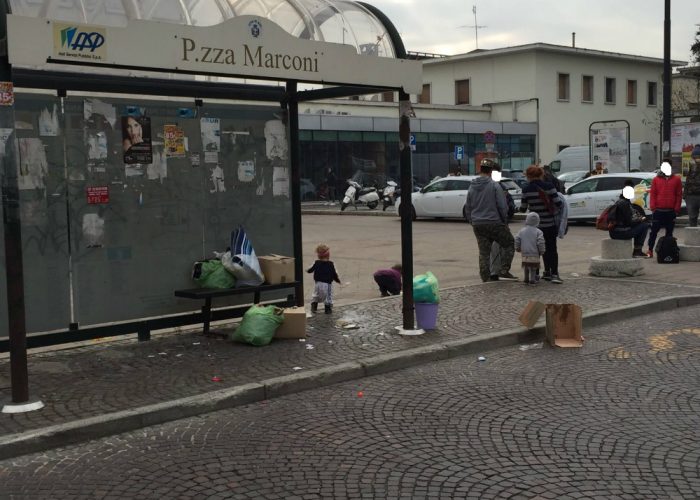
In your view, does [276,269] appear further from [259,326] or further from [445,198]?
[445,198]

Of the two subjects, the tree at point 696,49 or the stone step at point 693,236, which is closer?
the stone step at point 693,236

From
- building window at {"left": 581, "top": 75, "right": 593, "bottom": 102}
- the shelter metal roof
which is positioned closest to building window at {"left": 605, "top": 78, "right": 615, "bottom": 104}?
building window at {"left": 581, "top": 75, "right": 593, "bottom": 102}

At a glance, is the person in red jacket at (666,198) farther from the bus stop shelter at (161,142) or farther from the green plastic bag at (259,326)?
the green plastic bag at (259,326)

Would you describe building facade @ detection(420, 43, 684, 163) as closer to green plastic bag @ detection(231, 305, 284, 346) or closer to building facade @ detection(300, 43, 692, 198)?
building facade @ detection(300, 43, 692, 198)

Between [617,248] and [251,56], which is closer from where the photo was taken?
[251,56]

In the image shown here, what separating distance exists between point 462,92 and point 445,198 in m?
30.0

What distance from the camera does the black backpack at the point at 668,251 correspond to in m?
14.2

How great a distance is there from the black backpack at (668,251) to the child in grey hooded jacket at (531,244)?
146 inches

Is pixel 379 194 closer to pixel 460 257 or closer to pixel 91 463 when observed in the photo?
pixel 460 257

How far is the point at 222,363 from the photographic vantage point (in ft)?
24.2

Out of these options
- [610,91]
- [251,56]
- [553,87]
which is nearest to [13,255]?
[251,56]

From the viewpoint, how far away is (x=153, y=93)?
26.9 ft

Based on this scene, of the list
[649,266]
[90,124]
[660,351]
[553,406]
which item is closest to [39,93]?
[90,124]

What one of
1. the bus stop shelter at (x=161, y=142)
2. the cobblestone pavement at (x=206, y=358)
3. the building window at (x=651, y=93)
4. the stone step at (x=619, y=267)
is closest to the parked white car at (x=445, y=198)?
the stone step at (x=619, y=267)
